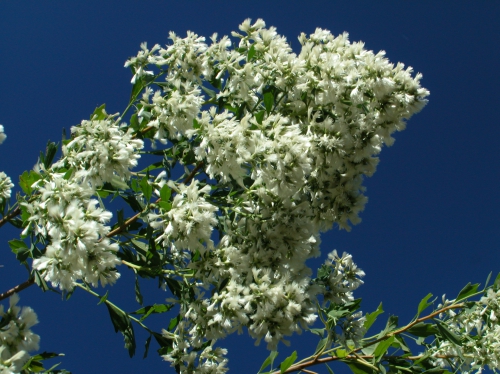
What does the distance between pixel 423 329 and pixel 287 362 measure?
2.74 ft

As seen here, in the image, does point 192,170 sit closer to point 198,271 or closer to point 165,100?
point 165,100

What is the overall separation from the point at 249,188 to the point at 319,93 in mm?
644

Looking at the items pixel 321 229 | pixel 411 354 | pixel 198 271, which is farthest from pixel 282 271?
pixel 411 354

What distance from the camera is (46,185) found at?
2191 millimetres

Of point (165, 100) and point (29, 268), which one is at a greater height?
point (165, 100)

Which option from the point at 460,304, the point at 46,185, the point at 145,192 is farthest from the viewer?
the point at 460,304

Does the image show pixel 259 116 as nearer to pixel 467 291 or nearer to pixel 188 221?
pixel 188 221

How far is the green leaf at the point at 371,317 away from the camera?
298 centimetres

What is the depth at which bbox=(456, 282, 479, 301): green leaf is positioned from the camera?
9.64 feet

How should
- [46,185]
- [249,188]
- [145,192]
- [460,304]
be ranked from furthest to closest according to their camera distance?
[460,304]
[249,188]
[145,192]
[46,185]

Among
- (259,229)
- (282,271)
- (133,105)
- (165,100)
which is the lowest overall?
(282,271)

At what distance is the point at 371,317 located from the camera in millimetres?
2998

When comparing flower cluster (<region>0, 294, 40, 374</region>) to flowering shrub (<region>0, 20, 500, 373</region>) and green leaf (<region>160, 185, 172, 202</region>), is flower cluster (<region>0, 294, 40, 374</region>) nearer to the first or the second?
flowering shrub (<region>0, 20, 500, 373</region>)

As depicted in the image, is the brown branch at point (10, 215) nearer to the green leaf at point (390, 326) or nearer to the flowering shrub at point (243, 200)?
the flowering shrub at point (243, 200)
